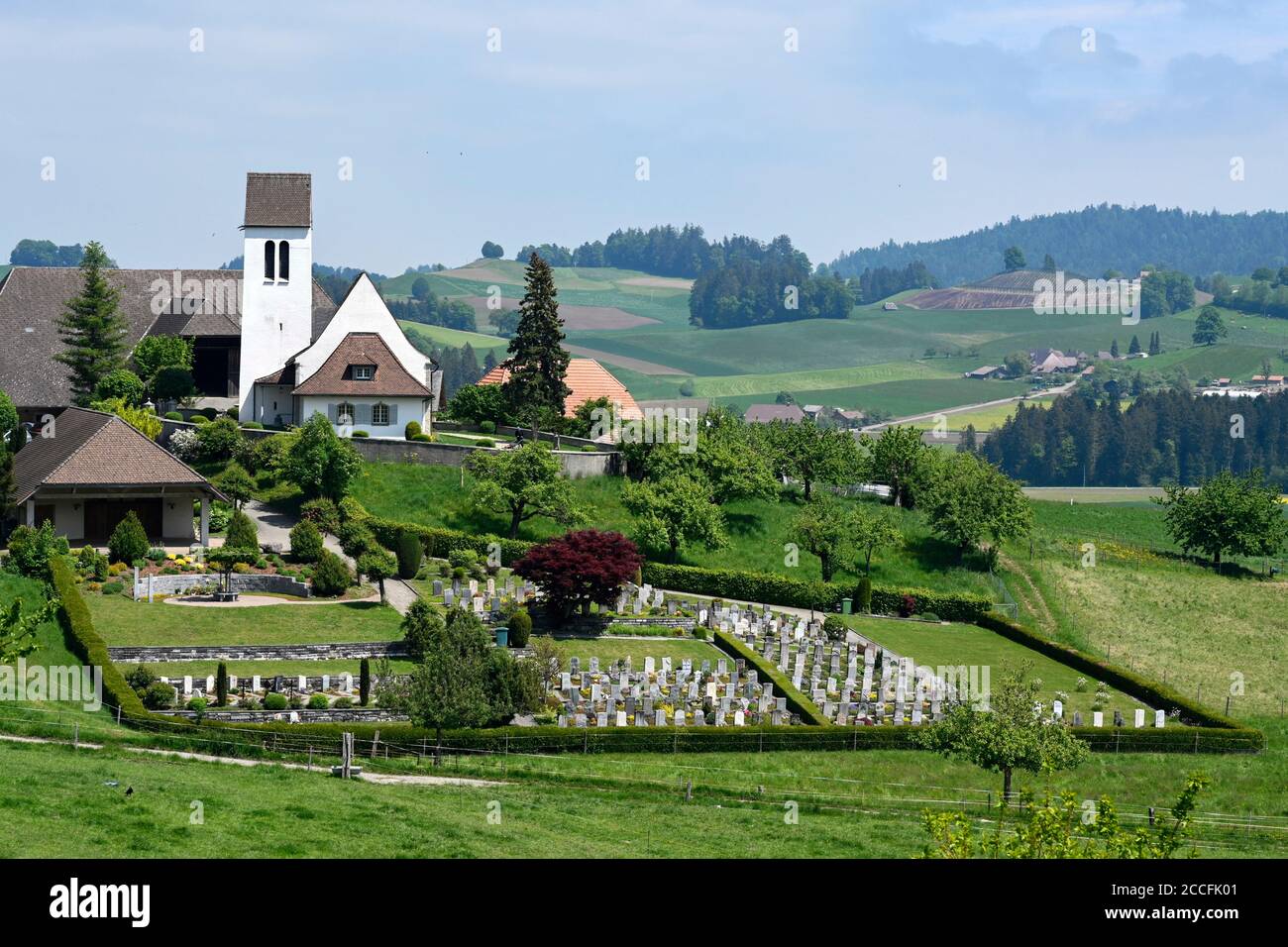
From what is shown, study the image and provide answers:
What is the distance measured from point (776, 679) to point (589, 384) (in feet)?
170

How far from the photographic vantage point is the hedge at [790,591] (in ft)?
233

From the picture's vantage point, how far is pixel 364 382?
84438 mm

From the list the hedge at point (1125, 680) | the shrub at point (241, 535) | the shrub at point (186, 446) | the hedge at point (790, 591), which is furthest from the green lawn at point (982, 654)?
the shrub at point (186, 446)

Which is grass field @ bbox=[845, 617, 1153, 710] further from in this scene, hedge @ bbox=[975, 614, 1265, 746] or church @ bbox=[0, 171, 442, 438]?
church @ bbox=[0, 171, 442, 438]

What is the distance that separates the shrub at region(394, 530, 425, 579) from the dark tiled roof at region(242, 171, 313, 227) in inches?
1130

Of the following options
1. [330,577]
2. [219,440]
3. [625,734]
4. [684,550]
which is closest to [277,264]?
[219,440]

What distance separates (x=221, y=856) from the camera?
27875 millimetres

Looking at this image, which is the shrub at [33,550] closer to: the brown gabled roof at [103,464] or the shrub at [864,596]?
the brown gabled roof at [103,464]

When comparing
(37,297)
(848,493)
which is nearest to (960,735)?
(848,493)

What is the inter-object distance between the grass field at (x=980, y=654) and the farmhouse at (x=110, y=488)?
28.0 metres

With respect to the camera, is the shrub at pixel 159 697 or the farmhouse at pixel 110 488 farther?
the farmhouse at pixel 110 488

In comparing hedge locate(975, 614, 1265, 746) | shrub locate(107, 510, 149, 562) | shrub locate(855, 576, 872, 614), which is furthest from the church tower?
hedge locate(975, 614, 1265, 746)

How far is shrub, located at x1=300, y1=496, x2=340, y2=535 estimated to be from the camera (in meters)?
72.3

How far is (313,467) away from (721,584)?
19.2 m
